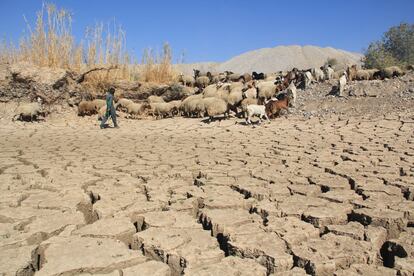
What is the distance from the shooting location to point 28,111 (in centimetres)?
1175

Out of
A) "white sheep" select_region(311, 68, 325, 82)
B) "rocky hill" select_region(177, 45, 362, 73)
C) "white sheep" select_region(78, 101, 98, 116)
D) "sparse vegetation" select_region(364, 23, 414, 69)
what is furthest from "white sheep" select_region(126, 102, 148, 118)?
"rocky hill" select_region(177, 45, 362, 73)

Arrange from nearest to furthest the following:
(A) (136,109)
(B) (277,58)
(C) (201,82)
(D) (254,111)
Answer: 1. (D) (254,111)
2. (A) (136,109)
3. (C) (201,82)
4. (B) (277,58)

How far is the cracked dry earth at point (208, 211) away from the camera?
7.48 feet

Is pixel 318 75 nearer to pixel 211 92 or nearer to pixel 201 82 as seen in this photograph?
pixel 211 92

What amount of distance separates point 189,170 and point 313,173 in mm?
1513

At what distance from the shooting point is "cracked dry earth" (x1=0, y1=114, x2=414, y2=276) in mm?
2281

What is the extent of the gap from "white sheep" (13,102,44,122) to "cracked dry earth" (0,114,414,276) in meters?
5.62

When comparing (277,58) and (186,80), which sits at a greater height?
(277,58)

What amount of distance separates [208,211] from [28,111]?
10.3 m

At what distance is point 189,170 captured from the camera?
4.82 meters

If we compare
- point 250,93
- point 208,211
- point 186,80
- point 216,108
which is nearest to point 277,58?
point 186,80

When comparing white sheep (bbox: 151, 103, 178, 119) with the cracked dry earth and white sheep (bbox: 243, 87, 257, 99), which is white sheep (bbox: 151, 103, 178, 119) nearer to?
white sheep (bbox: 243, 87, 257, 99)

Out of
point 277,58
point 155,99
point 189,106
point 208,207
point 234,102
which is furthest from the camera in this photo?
point 277,58

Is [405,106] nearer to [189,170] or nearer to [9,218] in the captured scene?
[189,170]
